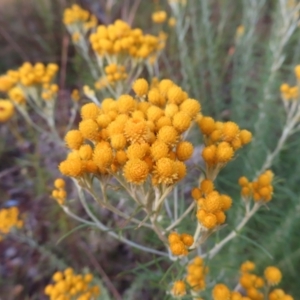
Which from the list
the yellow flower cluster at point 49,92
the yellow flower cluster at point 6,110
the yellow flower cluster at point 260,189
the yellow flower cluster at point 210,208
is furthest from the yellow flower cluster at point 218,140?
the yellow flower cluster at point 6,110

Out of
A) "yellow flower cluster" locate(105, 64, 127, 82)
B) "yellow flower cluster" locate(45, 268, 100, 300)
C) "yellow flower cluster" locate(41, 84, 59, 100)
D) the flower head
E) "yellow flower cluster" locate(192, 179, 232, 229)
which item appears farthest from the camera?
"yellow flower cluster" locate(41, 84, 59, 100)

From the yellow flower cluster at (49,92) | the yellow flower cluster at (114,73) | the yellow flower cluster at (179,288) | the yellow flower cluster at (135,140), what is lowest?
the yellow flower cluster at (179,288)

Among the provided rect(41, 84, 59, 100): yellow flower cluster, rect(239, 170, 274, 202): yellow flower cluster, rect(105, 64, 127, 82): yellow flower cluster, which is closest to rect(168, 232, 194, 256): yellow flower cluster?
rect(239, 170, 274, 202): yellow flower cluster

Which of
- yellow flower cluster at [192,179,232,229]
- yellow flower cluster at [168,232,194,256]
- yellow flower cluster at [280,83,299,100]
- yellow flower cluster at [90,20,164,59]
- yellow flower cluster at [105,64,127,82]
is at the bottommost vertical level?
yellow flower cluster at [168,232,194,256]

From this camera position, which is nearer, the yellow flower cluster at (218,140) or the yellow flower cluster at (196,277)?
the yellow flower cluster at (218,140)

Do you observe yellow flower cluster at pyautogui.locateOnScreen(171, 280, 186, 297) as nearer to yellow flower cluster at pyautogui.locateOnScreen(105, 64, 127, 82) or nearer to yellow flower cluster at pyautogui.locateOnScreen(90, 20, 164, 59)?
yellow flower cluster at pyautogui.locateOnScreen(105, 64, 127, 82)

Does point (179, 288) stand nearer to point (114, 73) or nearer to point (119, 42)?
point (114, 73)

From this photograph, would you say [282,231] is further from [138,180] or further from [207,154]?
[138,180]

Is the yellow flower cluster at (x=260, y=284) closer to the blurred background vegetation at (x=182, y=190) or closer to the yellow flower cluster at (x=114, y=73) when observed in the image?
the blurred background vegetation at (x=182, y=190)
